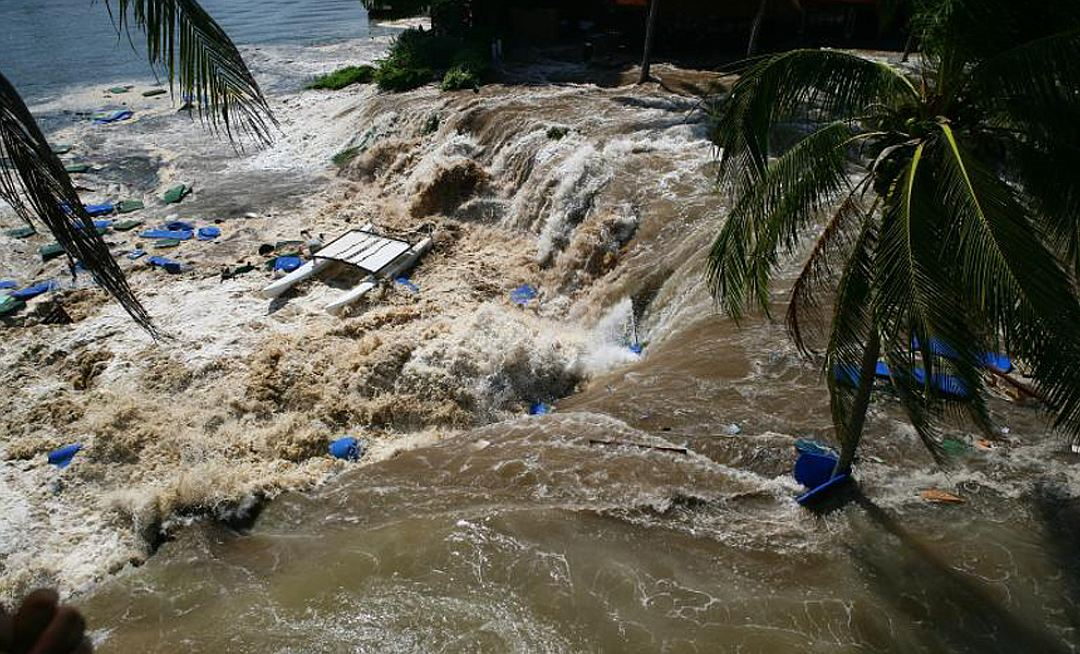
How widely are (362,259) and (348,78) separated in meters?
15.0

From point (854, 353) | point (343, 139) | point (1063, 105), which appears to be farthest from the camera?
point (343, 139)

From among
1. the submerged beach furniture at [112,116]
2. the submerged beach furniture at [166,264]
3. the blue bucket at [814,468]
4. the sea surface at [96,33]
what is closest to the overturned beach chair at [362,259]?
the submerged beach furniture at [166,264]

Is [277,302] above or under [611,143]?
under

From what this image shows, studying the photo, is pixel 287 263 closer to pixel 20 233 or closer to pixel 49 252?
pixel 49 252

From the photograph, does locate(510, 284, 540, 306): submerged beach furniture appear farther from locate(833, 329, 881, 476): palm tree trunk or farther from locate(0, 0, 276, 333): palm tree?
locate(0, 0, 276, 333): palm tree

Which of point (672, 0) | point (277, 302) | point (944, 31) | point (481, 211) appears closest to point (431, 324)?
point (277, 302)

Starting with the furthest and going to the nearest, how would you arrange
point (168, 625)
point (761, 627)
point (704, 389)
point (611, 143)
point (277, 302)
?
point (611, 143)
point (277, 302)
point (704, 389)
point (168, 625)
point (761, 627)

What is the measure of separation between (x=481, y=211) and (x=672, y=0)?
11.4 m

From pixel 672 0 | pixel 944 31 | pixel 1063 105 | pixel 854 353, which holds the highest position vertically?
pixel 672 0

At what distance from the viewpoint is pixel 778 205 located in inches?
194

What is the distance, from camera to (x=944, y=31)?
4516 millimetres

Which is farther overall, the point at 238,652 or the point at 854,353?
the point at 238,652

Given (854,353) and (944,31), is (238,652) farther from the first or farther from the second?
(944,31)

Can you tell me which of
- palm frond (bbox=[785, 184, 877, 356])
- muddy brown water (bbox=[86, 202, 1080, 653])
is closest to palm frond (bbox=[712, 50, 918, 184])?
palm frond (bbox=[785, 184, 877, 356])
